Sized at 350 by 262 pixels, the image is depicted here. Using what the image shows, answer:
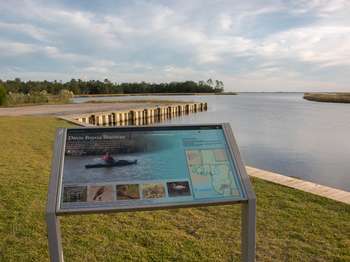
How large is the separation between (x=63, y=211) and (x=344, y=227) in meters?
3.27

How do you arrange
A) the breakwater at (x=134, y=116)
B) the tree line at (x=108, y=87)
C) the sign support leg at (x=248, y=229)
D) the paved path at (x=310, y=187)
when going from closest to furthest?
the sign support leg at (x=248, y=229)
the paved path at (x=310, y=187)
the breakwater at (x=134, y=116)
the tree line at (x=108, y=87)

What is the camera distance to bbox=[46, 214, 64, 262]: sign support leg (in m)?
2.12

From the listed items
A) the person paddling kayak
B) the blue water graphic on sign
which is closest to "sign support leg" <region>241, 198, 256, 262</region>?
the blue water graphic on sign

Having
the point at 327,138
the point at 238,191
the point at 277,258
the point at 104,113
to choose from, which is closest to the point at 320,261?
the point at 277,258

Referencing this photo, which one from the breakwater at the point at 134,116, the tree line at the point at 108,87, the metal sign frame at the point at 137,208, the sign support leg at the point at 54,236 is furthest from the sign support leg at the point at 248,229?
the tree line at the point at 108,87

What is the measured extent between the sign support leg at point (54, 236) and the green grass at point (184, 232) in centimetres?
99

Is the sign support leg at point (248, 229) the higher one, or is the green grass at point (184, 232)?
the sign support leg at point (248, 229)

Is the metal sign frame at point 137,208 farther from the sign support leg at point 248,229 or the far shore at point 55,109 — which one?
the far shore at point 55,109

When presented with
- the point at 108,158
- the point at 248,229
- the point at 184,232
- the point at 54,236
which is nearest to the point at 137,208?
the point at 108,158

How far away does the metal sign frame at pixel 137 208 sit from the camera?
7.04ft

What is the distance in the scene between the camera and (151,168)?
2441 millimetres

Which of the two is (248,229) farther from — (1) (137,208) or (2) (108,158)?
(2) (108,158)

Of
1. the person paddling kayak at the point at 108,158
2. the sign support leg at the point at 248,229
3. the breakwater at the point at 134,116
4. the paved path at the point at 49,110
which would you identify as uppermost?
the person paddling kayak at the point at 108,158

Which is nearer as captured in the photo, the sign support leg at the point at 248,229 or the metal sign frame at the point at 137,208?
the metal sign frame at the point at 137,208
